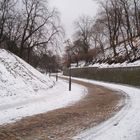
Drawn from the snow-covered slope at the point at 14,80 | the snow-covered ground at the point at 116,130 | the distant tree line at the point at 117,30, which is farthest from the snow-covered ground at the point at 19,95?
the distant tree line at the point at 117,30

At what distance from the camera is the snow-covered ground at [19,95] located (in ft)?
43.5

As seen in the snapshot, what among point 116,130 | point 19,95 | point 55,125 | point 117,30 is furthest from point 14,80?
point 117,30

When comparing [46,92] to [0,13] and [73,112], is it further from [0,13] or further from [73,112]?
[0,13]

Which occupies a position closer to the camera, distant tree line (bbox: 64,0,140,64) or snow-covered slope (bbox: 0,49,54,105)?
snow-covered slope (bbox: 0,49,54,105)

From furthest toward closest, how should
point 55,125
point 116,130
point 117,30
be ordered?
point 117,30 → point 55,125 → point 116,130

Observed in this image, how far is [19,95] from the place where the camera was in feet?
53.9

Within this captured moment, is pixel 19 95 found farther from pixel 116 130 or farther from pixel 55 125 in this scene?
pixel 116 130

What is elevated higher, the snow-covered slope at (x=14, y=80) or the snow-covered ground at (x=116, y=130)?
the snow-covered slope at (x=14, y=80)

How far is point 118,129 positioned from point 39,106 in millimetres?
6525

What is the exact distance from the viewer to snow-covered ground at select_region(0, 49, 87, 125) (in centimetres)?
1326

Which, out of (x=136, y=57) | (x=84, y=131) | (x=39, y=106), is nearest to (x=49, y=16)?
(x=136, y=57)

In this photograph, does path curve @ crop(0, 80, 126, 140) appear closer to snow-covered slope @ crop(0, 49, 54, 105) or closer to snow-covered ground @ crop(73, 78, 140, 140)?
snow-covered ground @ crop(73, 78, 140, 140)

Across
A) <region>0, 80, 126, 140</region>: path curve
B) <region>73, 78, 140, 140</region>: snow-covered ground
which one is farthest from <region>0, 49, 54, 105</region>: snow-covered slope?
<region>73, 78, 140, 140</region>: snow-covered ground

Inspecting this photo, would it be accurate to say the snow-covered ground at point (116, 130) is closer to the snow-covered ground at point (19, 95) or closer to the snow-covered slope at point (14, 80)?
the snow-covered ground at point (19, 95)
